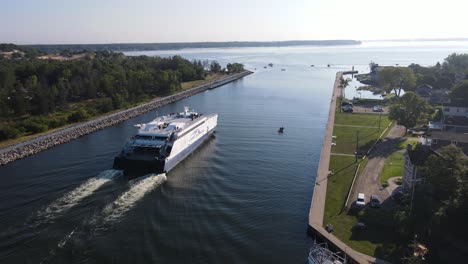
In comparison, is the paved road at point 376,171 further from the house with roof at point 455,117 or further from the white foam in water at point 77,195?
the white foam in water at point 77,195

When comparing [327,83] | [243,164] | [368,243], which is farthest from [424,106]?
[327,83]

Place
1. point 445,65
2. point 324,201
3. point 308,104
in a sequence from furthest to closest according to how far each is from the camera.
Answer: point 445,65 < point 308,104 < point 324,201

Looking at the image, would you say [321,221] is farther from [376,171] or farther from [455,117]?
[455,117]

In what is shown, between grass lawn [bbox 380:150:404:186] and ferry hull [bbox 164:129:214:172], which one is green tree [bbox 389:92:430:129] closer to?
grass lawn [bbox 380:150:404:186]

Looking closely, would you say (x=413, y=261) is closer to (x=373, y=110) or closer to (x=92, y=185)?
(x=92, y=185)

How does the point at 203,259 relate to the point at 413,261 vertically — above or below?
below

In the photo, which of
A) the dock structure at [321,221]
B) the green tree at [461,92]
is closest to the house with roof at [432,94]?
the green tree at [461,92]
